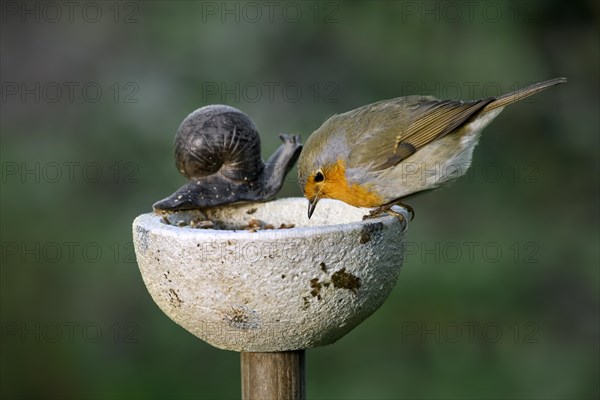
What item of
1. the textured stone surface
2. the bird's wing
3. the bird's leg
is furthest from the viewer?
the bird's wing

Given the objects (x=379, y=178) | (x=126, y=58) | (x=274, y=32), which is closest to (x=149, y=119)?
(x=126, y=58)

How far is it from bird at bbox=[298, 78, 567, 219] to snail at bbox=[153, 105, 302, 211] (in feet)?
0.73

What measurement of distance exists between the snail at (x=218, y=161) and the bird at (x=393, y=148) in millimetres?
221

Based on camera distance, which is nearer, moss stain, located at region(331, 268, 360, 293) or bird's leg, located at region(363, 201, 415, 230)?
moss stain, located at region(331, 268, 360, 293)

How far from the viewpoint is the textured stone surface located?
204 centimetres

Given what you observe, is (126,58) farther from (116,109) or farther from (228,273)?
(228,273)

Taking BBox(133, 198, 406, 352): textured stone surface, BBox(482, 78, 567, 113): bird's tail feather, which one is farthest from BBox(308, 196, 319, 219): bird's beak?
BBox(482, 78, 567, 113): bird's tail feather

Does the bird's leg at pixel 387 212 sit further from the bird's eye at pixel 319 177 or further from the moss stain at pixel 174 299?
the moss stain at pixel 174 299

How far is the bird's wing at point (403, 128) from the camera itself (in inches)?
116

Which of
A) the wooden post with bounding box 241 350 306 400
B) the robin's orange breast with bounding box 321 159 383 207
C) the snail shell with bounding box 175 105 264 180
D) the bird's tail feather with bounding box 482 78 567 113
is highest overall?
the bird's tail feather with bounding box 482 78 567 113

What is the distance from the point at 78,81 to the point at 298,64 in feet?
4.44

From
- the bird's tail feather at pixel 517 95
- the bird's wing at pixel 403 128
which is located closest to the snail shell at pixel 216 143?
the bird's wing at pixel 403 128

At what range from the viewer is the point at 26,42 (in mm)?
5297

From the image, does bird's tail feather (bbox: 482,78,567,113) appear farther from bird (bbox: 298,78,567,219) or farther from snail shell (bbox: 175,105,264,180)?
snail shell (bbox: 175,105,264,180)
